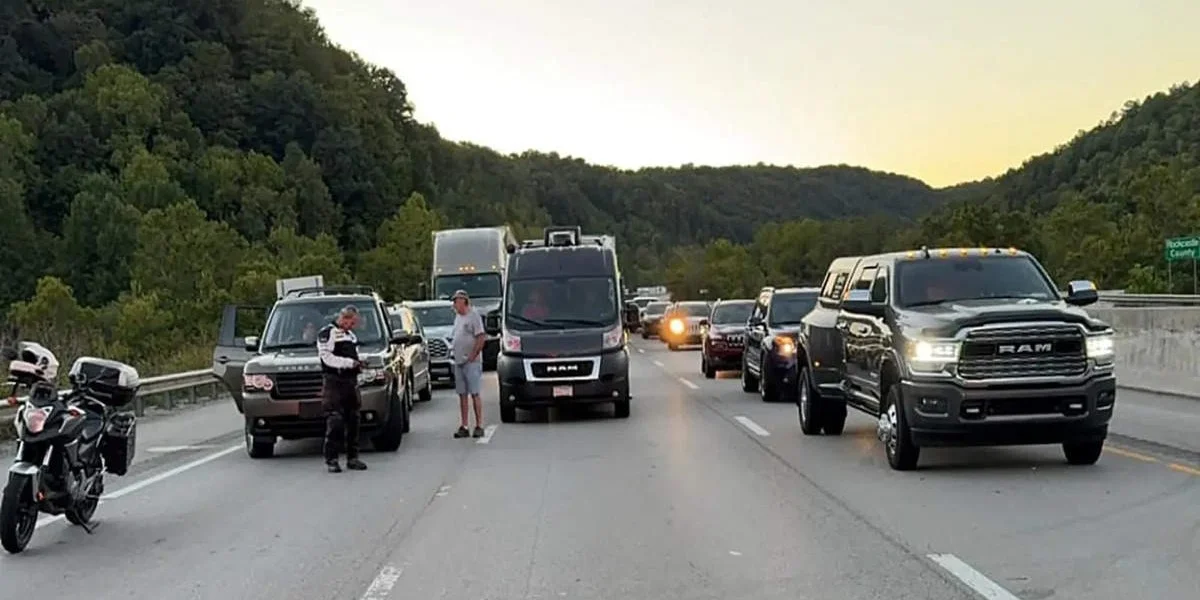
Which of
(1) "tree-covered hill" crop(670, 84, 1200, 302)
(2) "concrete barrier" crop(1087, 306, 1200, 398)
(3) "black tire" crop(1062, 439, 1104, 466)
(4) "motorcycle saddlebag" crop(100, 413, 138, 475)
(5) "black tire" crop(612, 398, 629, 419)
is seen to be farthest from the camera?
(1) "tree-covered hill" crop(670, 84, 1200, 302)

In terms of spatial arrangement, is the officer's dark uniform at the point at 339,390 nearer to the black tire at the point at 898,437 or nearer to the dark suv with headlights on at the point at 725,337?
the black tire at the point at 898,437

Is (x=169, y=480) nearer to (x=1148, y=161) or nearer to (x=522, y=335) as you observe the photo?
(x=522, y=335)

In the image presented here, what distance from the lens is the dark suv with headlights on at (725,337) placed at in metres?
28.7

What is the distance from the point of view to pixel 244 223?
349 ft

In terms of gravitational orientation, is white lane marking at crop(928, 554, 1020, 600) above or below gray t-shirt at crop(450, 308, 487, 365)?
below

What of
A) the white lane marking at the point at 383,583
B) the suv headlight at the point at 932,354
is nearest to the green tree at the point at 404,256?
the suv headlight at the point at 932,354

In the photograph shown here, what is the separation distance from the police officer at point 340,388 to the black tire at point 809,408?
5355 mm

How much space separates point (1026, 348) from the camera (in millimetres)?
11805

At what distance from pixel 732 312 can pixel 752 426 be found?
12.1 meters

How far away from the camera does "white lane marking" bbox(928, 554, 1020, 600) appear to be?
7.38 m

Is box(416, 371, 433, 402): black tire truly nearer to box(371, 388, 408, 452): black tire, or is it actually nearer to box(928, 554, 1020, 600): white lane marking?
box(371, 388, 408, 452): black tire

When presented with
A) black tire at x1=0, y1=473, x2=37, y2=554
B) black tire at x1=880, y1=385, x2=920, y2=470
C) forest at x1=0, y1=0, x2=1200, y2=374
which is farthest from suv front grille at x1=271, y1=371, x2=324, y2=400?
forest at x1=0, y1=0, x2=1200, y2=374

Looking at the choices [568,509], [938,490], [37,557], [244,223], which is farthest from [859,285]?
[244,223]

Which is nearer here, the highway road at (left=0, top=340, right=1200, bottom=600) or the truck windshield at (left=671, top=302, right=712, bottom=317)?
the highway road at (left=0, top=340, right=1200, bottom=600)
